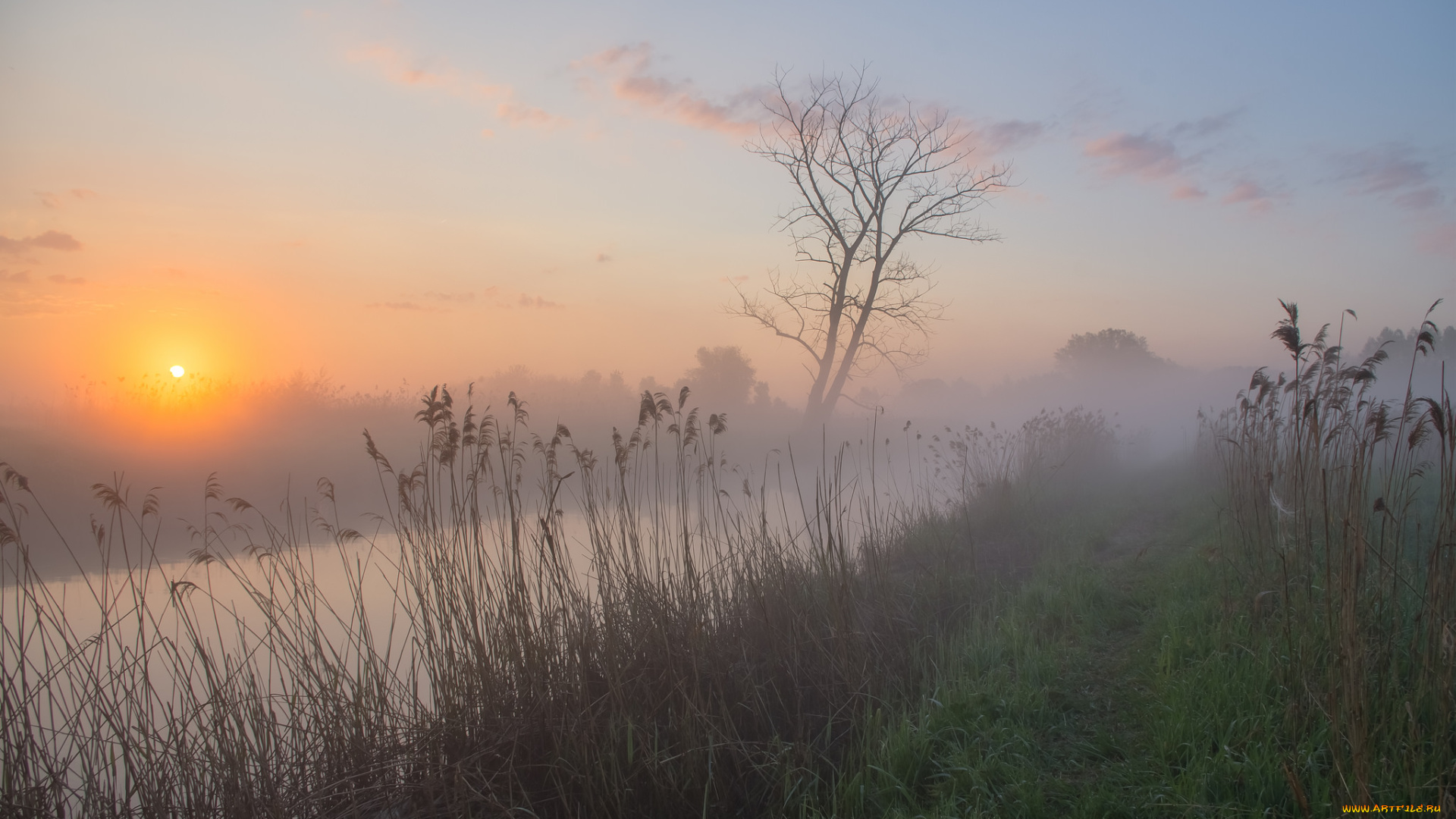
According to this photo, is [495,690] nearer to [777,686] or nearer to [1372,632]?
[777,686]

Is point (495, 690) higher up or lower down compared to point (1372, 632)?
higher up

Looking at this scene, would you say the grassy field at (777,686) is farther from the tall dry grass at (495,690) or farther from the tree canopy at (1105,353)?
the tree canopy at (1105,353)

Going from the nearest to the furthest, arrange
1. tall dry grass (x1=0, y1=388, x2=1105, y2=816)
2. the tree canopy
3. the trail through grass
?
the trail through grass, tall dry grass (x1=0, y1=388, x2=1105, y2=816), the tree canopy

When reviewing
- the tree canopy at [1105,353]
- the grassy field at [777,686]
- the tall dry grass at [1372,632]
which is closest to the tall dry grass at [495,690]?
the grassy field at [777,686]

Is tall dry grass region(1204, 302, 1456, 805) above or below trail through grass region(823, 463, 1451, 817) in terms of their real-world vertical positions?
above

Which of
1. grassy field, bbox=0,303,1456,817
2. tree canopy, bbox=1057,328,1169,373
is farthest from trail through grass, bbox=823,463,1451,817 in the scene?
tree canopy, bbox=1057,328,1169,373

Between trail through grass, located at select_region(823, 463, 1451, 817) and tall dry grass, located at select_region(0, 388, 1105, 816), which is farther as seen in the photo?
tall dry grass, located at select_region(0, 388, 1105, 816)

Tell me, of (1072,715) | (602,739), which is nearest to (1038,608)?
(1072,715)

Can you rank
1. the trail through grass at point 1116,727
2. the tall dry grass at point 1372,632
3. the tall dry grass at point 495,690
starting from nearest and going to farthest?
1. the tall dry grass at point 1372,632
2. the trail through grass at point 1116,727
3. the tall dry grass at point 495,690

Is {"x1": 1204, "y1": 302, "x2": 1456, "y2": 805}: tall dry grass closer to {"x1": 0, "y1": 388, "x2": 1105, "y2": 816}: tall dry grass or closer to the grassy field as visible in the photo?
the grassy field

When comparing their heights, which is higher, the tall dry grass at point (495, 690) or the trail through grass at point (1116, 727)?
the tall dry grass at point (495, 690)

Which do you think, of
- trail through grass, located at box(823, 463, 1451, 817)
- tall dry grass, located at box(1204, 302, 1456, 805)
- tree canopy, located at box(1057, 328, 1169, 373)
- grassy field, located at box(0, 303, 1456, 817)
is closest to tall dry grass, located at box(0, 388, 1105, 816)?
grassy field, located at box(0, 303, 1456, 817)

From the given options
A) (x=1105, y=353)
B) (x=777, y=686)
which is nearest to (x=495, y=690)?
(x=777, y=686)

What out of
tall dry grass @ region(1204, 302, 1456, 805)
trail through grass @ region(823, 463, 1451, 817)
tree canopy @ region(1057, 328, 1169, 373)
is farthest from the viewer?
tree canopy @ region(1057, 328, 1169, 373)
